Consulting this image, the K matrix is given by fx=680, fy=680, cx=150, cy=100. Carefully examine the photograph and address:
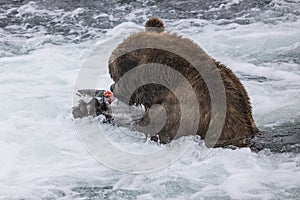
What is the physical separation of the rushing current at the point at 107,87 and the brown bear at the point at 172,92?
0.15 meters

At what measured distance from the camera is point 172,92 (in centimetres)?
558

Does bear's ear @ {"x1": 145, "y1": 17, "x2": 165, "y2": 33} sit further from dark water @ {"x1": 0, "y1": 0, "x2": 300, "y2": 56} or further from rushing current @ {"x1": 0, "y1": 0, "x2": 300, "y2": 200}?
dark water @ {"x1": 0, "y1": 0, "x2": 300, "y2": 56}

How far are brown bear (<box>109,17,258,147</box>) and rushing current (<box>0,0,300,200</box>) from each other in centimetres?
15

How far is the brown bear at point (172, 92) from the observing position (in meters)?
5.29

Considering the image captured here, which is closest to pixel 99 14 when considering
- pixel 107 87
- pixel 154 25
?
pixel 107 87

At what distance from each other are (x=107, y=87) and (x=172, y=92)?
4.55 ft

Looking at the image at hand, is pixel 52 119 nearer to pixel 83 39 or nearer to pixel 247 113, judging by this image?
pixel 247 113

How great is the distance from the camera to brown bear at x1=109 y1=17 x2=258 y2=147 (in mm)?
5293

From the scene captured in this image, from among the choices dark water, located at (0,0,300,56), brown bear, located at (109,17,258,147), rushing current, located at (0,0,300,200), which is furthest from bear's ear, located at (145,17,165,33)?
dark water, located at (0,0,300,56)

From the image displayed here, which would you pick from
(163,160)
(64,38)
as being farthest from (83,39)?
(163,160)

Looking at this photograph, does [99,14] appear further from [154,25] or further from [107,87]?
[154,25]

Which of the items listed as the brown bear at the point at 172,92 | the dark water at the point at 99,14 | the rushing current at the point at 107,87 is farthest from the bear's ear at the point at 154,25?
the dark water at the point at 99,14

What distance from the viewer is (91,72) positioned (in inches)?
291

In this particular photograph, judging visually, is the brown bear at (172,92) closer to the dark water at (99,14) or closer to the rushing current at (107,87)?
the rushing current at (107,87)
